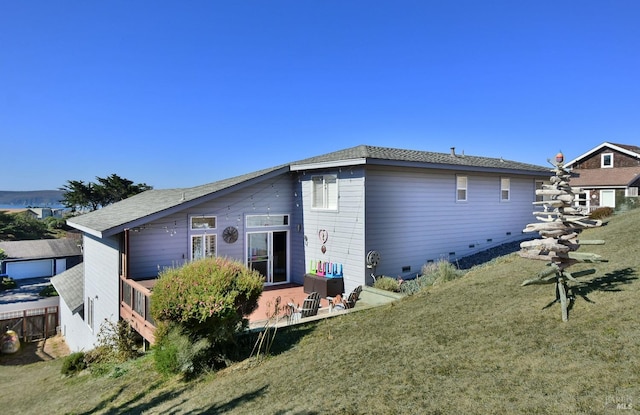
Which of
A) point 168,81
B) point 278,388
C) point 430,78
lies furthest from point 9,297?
point 430,78

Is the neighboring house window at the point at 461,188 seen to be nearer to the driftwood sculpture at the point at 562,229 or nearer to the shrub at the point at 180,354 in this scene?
the driftwood sculpture at the point at 562,229

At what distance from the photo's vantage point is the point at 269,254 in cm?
1415

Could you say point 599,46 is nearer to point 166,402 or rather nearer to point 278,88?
point 278,88

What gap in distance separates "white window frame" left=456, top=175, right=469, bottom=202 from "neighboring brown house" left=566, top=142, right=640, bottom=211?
21125 millimetres

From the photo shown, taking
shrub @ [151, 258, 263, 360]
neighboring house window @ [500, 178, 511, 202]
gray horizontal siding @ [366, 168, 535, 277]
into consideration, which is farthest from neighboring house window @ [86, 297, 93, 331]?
neighboring house window @ [500, 178, 511, 202]

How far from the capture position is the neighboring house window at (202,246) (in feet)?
41.2

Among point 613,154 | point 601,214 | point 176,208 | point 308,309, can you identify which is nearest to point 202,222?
point 176,208

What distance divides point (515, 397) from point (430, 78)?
19.5 m

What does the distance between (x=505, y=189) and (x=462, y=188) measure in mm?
3118

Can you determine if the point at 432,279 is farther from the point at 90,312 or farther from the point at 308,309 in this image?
the point at 90,312

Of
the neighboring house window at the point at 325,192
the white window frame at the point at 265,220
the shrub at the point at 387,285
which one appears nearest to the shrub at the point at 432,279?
the shrub at the point at 387,285

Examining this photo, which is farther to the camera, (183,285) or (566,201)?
(183,285)

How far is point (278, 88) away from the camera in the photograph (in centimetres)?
2375

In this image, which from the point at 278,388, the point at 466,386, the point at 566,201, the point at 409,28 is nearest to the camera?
the point at 466,386
